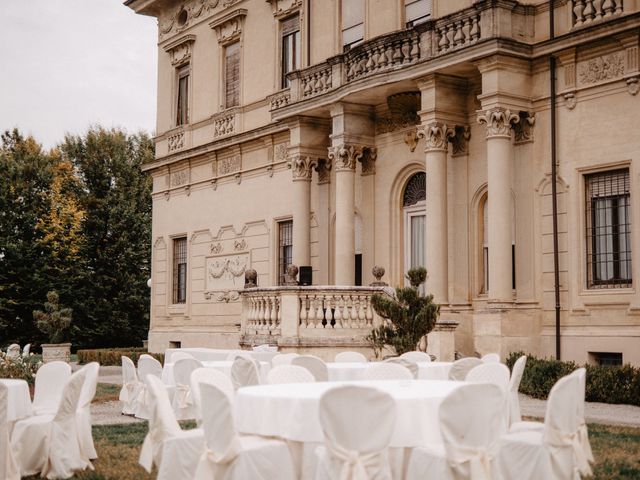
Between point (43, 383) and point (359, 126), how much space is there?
11.9m

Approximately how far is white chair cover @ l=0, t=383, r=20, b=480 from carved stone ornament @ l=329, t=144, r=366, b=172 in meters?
13.0

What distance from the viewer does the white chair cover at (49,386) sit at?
10164mm

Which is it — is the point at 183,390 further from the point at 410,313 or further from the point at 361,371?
the point at 410,313

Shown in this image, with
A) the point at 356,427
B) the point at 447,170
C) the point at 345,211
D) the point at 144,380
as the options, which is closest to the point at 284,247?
the point at 345,211

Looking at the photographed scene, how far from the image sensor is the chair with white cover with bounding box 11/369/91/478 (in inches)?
351

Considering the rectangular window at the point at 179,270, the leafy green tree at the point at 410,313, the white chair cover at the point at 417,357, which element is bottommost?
the white chair cover at the point at 417,357

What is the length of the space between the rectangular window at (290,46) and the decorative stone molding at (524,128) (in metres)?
7.93

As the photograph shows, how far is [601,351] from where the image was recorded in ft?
52.7

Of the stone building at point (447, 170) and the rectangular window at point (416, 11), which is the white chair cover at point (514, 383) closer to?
the stone building at point (447, 170)

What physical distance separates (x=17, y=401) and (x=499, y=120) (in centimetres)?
1099

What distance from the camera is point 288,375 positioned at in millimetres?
8961

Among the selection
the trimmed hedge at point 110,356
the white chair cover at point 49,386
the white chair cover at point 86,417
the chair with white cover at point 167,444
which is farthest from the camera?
the trimmed hedge at point 110,356

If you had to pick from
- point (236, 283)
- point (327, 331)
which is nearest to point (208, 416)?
point (327, 331)

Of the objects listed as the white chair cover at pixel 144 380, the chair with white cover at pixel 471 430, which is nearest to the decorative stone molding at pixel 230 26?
the white chair cover at pixel 144 380
